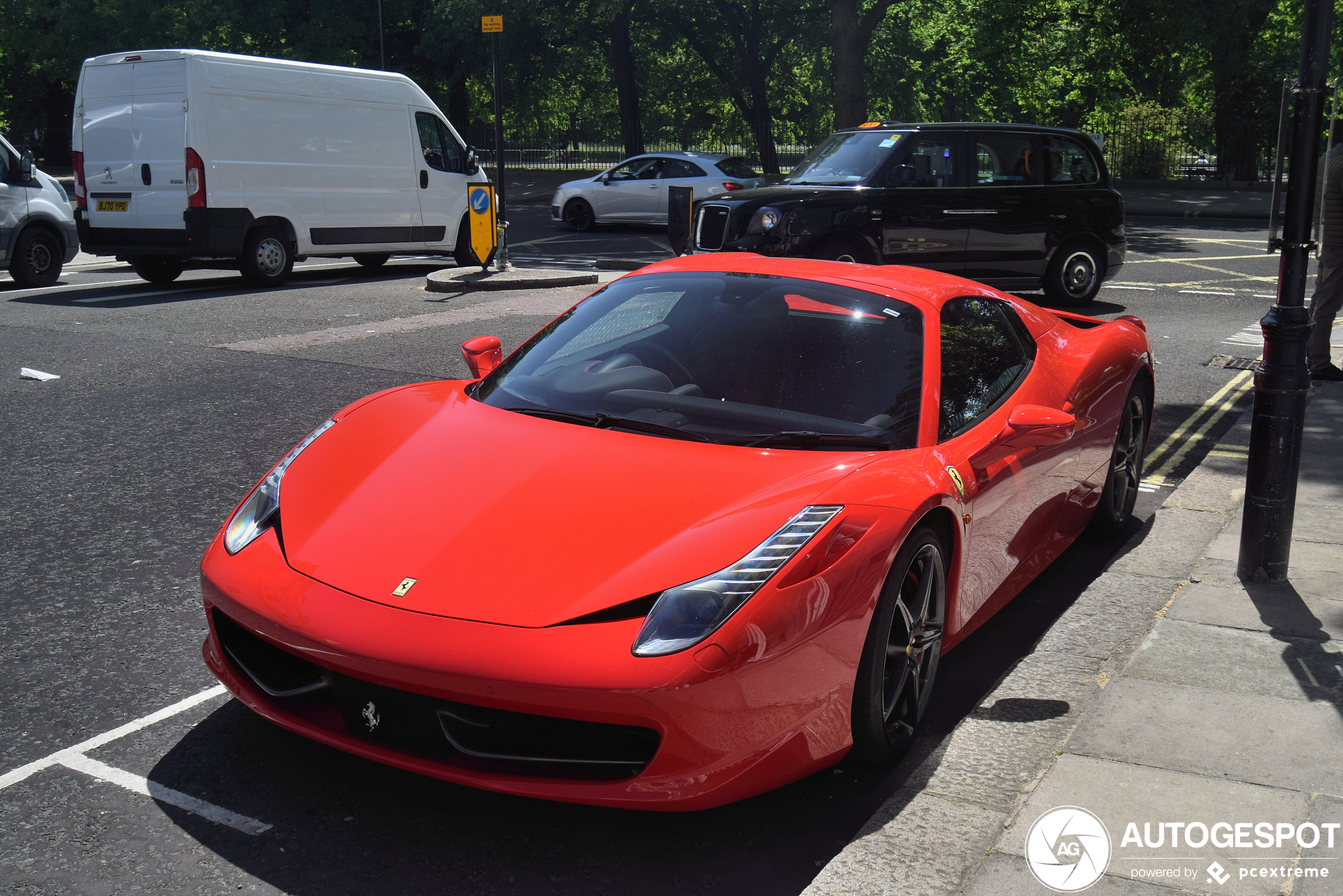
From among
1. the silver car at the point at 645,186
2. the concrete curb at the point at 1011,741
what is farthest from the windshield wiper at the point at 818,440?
the silver car at the point at 645,186

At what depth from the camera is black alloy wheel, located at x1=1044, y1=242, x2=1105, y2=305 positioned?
1262 cm

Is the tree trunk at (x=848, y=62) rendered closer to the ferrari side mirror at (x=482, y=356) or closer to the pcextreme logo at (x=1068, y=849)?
the ferrari side mirror at (x=482, y=356)

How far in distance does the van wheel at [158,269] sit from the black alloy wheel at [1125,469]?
1170cm

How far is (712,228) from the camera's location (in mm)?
11781

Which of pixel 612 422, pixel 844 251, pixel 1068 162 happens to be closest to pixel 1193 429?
pixel 844 251

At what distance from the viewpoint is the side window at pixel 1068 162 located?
494 inches

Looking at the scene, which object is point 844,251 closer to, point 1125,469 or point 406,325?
point 406,325

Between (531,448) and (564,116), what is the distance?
6338 cm

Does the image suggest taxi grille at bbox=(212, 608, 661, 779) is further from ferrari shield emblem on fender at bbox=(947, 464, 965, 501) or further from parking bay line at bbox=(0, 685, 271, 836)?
ferrari shield emblem on fender at bbox=(947, 464, 965, 501)

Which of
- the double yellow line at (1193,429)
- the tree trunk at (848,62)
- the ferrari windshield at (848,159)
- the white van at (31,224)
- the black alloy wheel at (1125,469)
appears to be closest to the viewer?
the black alloy wheel at (1125,469)

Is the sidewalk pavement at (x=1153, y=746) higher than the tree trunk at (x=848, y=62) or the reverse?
the reverse

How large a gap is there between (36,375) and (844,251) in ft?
22.4

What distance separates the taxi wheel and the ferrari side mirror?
7.16 meters

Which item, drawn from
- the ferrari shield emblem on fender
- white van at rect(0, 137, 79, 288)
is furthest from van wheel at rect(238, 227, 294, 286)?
the ferrari shield emblem on fender
